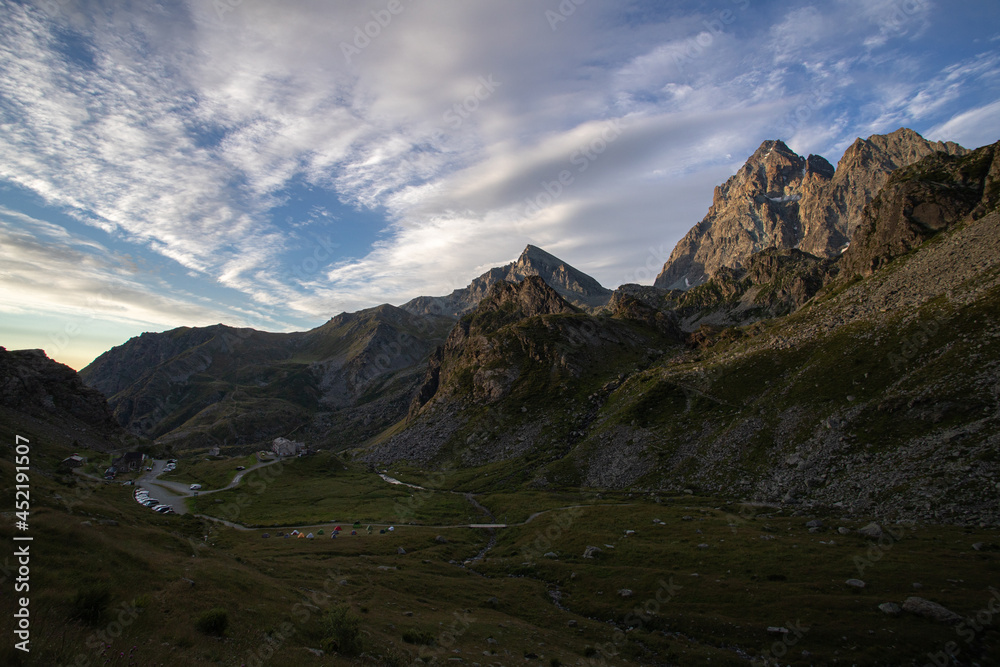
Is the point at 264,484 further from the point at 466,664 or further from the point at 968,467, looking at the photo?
the point at 968,467

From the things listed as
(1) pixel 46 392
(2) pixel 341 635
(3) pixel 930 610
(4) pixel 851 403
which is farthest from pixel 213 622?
(1) pixel 46 392

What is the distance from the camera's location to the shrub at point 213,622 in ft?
61.1

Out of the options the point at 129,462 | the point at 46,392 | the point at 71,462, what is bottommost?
the point at 129,462

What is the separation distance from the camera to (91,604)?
53.6ft

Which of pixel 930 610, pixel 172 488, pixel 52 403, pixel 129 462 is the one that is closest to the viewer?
pixel 930 610

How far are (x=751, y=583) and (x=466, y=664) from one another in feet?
97.7

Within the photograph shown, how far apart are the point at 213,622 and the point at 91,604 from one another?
468 centimetres

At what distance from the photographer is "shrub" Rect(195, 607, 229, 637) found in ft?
61.1

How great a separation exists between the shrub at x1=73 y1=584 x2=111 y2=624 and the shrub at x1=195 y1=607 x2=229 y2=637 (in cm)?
371

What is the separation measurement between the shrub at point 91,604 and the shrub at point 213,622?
3.71 meters

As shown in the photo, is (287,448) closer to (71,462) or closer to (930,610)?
(71,462)

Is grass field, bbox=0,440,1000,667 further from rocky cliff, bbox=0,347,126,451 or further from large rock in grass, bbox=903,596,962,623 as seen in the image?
rocky cliff, bbox=0,347,126,451

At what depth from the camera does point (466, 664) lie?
78.5 ft

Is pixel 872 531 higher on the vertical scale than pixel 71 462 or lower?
lower
